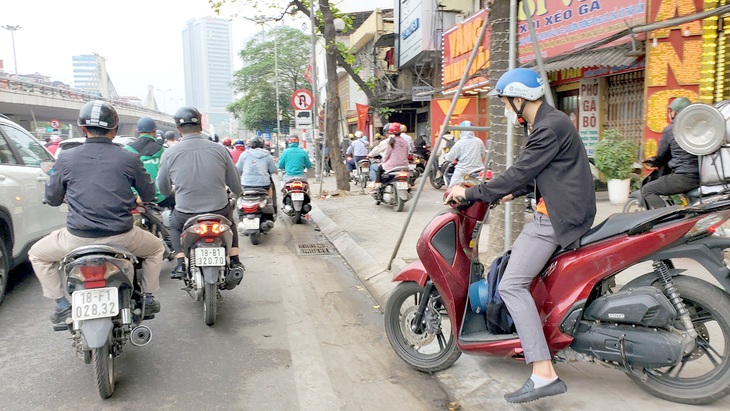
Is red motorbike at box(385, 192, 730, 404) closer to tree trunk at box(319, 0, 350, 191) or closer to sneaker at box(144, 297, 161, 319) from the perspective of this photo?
sneaker at box(144, 297, 161, 319)

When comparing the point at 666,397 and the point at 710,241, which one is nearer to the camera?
the point at 710,241

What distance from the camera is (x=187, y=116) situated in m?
5.05

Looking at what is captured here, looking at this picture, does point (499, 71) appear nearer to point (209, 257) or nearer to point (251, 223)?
point (209, 257)

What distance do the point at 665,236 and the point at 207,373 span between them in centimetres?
293

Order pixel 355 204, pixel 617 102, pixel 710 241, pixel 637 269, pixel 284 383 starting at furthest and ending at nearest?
1. pixel 355 204
2. pixel 617 102
3. pixel 637 269
4. pixel 284 383
5. pixel 710 241

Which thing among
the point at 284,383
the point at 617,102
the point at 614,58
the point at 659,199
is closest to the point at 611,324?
the point at 284,383

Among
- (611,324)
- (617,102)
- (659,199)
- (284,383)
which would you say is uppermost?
(617,102)

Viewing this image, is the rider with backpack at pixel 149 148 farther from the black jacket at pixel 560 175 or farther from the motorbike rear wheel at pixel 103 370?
the black jacket at pixel 560 175

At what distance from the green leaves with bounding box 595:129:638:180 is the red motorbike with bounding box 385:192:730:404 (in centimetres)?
671

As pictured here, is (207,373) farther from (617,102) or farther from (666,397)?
(617,102)

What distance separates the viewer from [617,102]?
10867 mm

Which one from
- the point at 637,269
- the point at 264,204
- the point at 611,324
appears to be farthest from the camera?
the point at 264,204

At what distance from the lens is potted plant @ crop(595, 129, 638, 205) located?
9125mm

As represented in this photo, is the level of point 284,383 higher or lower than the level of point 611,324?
lower
